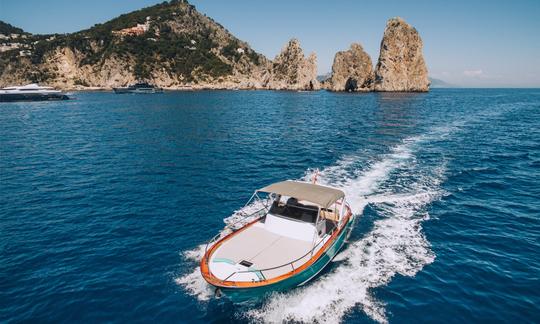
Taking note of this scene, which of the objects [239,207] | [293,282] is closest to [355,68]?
[239,207]

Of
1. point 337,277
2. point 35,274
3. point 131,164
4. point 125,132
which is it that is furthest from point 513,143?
point 125,132

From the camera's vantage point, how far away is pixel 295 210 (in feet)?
53.4

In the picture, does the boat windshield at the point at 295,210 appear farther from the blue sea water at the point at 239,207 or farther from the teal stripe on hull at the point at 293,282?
the blue sea water at the point at 239,207

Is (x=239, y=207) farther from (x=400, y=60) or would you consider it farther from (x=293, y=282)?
(x=400, y=60)

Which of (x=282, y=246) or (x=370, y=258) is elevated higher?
(x=282, y=246)

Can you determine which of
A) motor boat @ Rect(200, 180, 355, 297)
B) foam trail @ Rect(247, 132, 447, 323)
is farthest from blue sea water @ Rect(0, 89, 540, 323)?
motor boat @ Rect(200, 180, 355, 297)

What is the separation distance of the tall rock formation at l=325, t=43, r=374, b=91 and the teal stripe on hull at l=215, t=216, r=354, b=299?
18801cm

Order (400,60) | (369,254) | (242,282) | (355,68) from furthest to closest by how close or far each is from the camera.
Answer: (355,68), (400,60), (369,254), (242,282)

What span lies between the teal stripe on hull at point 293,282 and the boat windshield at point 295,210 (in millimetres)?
1871

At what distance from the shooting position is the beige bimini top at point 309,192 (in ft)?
50.4

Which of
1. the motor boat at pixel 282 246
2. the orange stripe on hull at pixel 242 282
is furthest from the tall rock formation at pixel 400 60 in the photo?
the orange stripe on hull at pixel 242 282

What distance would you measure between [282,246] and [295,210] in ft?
7.42

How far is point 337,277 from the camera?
14750mm

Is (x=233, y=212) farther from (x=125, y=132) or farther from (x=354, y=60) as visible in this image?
(x=354, y=60)
